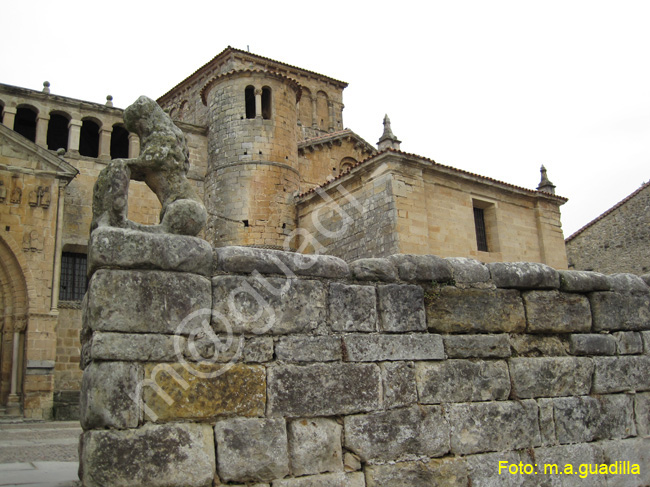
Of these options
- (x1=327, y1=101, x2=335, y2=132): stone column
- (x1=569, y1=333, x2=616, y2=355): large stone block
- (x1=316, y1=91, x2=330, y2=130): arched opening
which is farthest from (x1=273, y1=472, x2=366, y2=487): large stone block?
(x1=327, y1=101, x2=335, y2=132): stone column

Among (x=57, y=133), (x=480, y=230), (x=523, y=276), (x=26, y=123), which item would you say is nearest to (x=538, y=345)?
(x=523, y=276)

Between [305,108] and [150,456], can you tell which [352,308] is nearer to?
[150,456]

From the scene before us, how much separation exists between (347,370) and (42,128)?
17.1m

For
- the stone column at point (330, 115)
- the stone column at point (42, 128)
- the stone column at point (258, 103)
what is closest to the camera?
the stone column at point (42, 128)

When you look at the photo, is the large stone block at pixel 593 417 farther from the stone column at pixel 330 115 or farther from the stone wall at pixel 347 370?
the stone column at pixel 330 115

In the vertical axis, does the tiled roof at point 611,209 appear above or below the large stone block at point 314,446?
above

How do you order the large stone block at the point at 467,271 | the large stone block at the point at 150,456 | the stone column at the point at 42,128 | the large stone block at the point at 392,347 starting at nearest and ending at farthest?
the large stone block at the point at 150,456 < the large stone block at the point at 392,347 < the large stone block at the point at 467,271 < the stone column at the point at 42,128

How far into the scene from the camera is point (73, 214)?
17.8 meters

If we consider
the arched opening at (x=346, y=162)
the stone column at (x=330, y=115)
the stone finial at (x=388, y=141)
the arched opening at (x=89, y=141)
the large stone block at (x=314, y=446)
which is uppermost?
the stone column at (x=330, y=115)

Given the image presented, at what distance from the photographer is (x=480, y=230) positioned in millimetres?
19297

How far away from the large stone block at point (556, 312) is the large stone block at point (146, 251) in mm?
2714

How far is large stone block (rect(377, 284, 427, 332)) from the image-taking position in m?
4.45

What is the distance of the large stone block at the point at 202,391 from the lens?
144 inches

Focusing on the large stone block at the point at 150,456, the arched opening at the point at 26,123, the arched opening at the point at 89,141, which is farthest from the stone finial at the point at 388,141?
the large stone block at the point at 150,456
